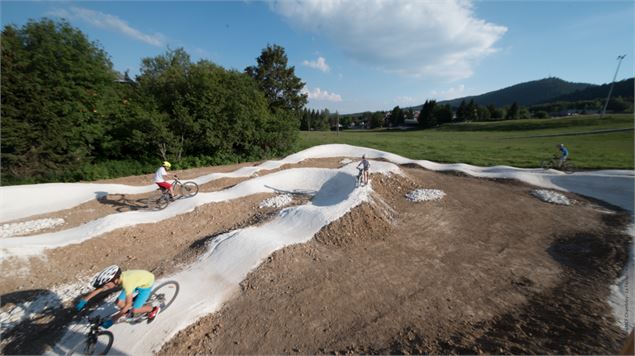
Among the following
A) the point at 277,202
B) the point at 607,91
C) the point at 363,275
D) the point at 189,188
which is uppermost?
the point at 607,91

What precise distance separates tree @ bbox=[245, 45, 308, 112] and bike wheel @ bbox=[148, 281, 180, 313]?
104ft

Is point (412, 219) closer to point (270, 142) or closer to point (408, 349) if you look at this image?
point (408, 349)

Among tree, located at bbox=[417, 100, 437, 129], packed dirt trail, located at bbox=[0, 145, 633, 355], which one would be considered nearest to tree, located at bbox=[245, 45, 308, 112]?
packed dirt trail, located at bbox=[0, 145, 633, 355]

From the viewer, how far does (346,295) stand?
5.95 metres

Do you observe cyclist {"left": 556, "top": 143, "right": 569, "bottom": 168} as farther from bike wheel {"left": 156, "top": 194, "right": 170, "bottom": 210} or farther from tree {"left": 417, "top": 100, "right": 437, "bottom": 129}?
tree {"left": 417, "top": 100, "right": 437, "bottom": 129}

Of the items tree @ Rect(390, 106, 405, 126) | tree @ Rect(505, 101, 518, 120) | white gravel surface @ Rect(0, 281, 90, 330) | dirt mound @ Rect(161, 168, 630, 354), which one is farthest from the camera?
tree @ Rect(390, 106, 405, 126)

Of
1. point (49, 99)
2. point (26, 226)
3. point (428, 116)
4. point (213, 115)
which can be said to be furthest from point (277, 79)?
point (428, 116)

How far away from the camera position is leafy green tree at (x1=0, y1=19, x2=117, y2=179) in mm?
13438

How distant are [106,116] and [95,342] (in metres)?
17.8

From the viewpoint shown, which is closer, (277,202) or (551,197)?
(277,202)

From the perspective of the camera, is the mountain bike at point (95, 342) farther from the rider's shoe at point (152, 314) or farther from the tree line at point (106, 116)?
the tree line at point (106, 116)

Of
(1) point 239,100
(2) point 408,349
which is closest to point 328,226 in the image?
(2) point 408,349

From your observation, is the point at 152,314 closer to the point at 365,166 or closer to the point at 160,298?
the point at 160,298

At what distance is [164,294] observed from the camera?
18.7 feet
